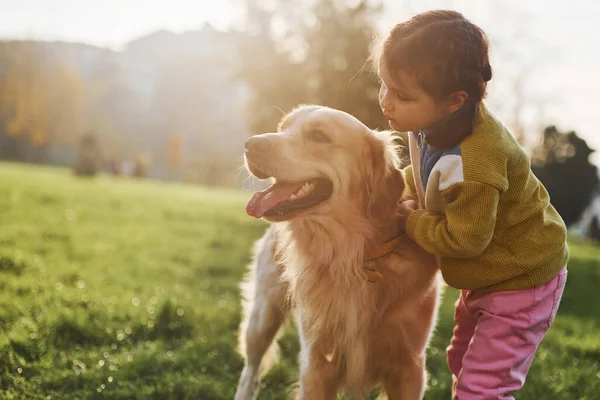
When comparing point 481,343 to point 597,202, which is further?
point 597,202

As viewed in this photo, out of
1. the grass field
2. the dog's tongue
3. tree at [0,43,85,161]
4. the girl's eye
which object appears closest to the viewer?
the girl's eye

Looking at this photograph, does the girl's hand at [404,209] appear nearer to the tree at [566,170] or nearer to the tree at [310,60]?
the tree at [310,60]

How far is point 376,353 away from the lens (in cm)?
292

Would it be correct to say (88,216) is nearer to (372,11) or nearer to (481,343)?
(372,11)

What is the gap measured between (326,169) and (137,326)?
279 centimetres

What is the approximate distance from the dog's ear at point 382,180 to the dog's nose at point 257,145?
21.2 inches

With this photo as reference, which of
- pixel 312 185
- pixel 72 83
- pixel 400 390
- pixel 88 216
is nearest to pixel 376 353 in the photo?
pixel 400 390

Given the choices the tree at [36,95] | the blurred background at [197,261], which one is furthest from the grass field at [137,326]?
the tree at [36,95]

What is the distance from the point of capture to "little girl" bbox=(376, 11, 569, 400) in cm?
234

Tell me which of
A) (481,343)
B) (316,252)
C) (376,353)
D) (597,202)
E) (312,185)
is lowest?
(597,202)

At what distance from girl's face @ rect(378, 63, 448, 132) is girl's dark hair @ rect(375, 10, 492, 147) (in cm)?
3

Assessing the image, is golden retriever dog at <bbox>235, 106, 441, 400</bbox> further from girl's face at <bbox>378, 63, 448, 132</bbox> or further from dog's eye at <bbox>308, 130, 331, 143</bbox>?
girl's face at <bbox>378, 63, 448, 132</bbox>

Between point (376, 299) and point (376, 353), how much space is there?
0.29 metres

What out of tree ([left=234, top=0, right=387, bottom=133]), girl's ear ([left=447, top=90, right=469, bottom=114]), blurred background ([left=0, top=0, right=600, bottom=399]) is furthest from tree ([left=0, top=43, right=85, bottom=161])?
girl's ear ([left=447, top=90, right=469, bottom=114])
